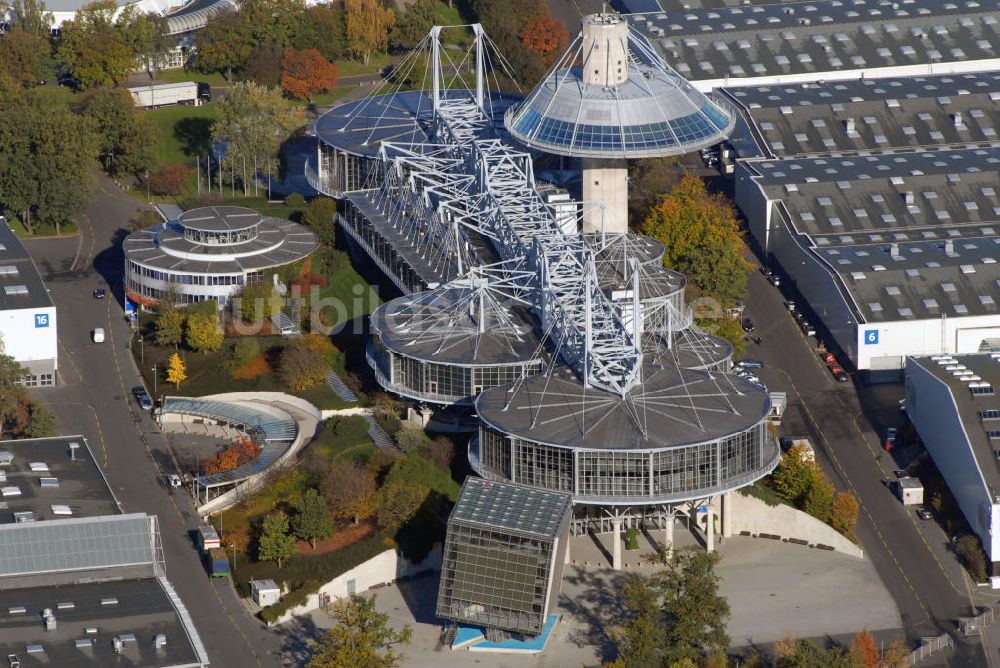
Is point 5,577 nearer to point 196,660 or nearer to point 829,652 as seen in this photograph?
point 196,660

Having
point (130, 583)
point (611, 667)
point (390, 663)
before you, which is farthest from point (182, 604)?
point (611, 667)

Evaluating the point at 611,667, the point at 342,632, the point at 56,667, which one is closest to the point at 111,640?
the point at 56,667

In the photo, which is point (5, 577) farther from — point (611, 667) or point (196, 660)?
point (611, 667)

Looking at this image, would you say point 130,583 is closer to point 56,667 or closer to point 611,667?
point 56,667

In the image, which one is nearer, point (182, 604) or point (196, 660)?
point (196, 660)

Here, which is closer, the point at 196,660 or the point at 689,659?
the point at 196,660
